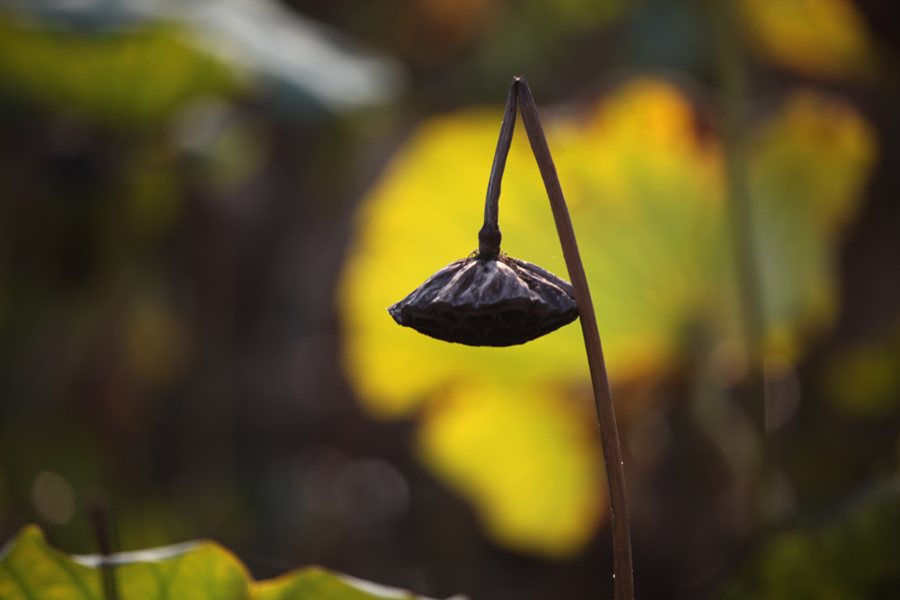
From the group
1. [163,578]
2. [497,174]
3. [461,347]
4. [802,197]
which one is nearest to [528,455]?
[461,347]

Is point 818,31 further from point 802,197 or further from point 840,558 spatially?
point 840,558

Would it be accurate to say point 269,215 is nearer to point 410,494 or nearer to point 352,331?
point 410,494

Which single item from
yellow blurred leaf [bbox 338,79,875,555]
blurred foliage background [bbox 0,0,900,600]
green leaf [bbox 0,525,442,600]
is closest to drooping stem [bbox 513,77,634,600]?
green leaf [bbox 0,525,442,600]

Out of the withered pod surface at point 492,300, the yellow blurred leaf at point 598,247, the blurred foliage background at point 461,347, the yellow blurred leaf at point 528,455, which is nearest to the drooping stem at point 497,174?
the withered pod surface at point 492,300

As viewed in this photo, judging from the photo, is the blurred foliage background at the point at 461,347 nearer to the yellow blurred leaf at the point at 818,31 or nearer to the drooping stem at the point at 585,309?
the yellow blurred leaf at the point at 818,31

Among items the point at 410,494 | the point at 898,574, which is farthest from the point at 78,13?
the point at 898,574

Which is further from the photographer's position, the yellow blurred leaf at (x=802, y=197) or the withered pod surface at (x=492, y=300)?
the yellow blurred leaf at (x=802, y=197)

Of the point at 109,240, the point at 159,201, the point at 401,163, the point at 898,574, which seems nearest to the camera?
the point at 898,574
